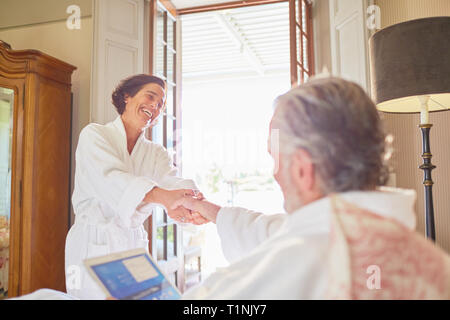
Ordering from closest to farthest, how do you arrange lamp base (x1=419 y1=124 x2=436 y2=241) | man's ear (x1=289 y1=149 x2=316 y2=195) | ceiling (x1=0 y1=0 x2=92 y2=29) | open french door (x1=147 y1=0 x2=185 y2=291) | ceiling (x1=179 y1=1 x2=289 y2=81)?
man's ear (x1=289 y1=149 x2=316 y2=195), lamp base (x1=419 y1=124 x2=436 y2=241), open french door (x1=147 y1=0 x2=185 y2=291), ceiling (x1=0 y1=0 x2=92 y2=29), ceiling (x1=179 y1=1 x2=289 y2=81)

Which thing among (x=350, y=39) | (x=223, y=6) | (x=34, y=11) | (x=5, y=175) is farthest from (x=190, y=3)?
(x=5, y=175)

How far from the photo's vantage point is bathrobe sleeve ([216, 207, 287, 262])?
1.19m

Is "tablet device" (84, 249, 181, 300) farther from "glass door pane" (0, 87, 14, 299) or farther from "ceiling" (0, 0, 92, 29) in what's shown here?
"ceiling" (0, 0, 92, 29)

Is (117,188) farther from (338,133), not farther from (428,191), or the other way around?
(428,191)

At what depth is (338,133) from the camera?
656 millimetres

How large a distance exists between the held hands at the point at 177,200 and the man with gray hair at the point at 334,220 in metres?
0.77

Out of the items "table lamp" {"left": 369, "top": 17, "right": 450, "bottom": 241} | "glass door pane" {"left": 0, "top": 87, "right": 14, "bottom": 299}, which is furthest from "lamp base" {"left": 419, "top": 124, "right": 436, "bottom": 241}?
"glass door pane" {"left": 0, "top": 87, "right": 14, "bottom": 299}

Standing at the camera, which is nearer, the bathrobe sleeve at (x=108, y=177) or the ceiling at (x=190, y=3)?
the bathrobe sleeve at (x=108, y=177)

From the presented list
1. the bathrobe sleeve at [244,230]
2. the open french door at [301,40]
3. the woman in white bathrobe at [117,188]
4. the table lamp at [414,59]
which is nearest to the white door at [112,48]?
the woman in white bathrobe at [117,188]

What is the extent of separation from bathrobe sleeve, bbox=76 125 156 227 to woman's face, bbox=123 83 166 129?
0.22 m

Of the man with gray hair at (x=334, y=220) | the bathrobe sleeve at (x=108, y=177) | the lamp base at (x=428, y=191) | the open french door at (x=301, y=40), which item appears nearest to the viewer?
the man with gray hair at (x=334, y=220)

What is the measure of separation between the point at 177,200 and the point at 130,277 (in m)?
0.77

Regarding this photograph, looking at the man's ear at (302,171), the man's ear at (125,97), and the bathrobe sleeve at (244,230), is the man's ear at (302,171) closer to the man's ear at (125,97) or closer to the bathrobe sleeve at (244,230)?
the bathrobe sleeve at (244,230)

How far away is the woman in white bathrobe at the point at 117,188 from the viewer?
58.2 inches
